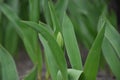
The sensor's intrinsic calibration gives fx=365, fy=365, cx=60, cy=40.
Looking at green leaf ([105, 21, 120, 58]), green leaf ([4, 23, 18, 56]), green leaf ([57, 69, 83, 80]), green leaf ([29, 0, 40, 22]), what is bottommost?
green leaf ([4, 23, 18, 56])

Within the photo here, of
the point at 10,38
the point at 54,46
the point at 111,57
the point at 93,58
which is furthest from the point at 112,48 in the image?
the point at 10,38

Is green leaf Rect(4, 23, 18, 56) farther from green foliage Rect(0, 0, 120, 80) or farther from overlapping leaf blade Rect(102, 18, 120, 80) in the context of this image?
overlapping leaf blade Rect(102, 18, 120, 80)

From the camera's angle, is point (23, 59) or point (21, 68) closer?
point (21, 68)

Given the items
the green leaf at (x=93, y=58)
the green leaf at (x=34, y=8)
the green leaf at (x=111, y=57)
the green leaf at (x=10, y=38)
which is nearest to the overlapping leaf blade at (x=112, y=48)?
the green leaf at (x=111, y=57)

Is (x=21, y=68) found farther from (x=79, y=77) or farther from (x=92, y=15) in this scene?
(x=79, y=77)

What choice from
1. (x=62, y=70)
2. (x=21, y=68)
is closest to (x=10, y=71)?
(x=62, y=70)

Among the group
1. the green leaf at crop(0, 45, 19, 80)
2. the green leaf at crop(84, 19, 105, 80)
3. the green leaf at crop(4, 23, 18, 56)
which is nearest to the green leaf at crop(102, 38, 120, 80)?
the green leaf at crop(84, 19, 105, 80)
